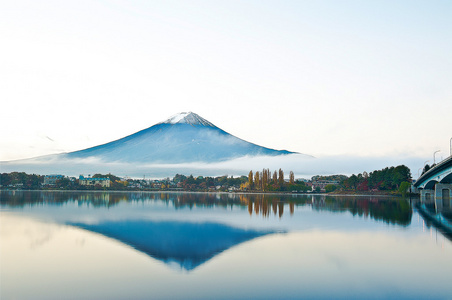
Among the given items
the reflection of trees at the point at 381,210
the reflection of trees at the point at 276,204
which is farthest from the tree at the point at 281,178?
the reflection of trees at the point at 381,210

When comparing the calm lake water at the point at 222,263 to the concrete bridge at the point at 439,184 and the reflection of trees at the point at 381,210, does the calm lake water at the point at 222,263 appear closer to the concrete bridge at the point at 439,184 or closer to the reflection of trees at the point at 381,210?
the reflection of trees at the point at 381,210

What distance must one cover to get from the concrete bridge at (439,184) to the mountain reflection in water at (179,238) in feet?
92.6

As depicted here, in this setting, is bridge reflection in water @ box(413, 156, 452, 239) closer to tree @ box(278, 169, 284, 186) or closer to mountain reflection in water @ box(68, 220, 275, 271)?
mountain reflection in water @ box(68, 220, 275, 271)

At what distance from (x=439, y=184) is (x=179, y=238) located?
184 ft

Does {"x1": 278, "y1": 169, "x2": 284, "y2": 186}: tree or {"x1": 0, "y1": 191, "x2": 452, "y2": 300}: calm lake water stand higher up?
{"x1": 278, "y1": 169, "x2": 284, "y2": 186}: tree

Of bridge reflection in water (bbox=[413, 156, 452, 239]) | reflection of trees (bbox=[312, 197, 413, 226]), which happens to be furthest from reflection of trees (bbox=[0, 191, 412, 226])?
bridge reflection in water (bbox=[413, 156, 452, 239])

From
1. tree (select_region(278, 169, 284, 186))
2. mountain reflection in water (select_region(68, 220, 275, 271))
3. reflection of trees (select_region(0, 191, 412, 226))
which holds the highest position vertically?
tree (select_region(278, 169, 284, 186))

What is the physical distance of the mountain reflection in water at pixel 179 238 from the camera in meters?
15.8

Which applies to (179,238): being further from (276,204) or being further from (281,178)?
(281,178)

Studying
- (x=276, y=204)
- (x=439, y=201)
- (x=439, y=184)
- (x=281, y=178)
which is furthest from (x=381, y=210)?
(x=281, y=178)

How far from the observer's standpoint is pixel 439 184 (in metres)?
64.1

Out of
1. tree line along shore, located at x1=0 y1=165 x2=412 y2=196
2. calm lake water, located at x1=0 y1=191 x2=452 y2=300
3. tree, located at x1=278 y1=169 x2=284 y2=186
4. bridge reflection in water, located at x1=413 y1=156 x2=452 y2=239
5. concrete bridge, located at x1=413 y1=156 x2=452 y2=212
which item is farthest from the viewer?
tree, located at x1=278 y1=169 x2=284 y2=186

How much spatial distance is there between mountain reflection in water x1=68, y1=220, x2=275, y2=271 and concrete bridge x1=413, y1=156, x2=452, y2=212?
28.2 meters

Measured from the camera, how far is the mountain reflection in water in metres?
15.8
